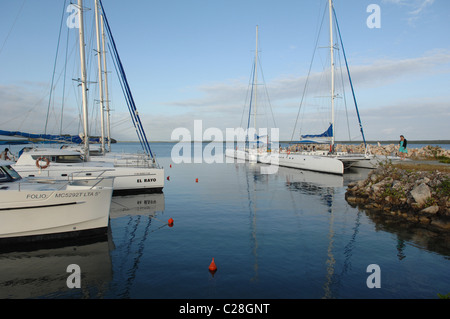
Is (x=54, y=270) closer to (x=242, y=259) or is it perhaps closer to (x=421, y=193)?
(x=242, y=259)

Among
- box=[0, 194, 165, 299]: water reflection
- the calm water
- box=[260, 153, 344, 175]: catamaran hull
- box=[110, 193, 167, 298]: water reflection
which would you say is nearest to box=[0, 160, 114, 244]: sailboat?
box=[0, 194, 165, 299]: water reflection

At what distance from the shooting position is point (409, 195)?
51.4 feet

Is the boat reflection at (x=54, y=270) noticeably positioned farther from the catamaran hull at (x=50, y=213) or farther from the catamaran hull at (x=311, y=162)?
the catamaran hull at (x=311, y=162)

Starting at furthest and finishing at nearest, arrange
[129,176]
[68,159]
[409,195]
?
1. [129,176]
2. [68,159]
3. [409,195]

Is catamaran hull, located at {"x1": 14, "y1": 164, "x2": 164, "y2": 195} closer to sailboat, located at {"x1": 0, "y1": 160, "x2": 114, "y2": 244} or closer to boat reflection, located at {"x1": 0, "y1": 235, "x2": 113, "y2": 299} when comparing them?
sailboat, located at {"x1": 0, "y1": 160, "x2": 114, "y2": 244}

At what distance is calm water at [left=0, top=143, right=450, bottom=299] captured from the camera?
7.50 meters

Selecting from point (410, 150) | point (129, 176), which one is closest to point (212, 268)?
point (129, 176)

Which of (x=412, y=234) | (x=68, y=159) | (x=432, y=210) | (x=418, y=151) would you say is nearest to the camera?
(x=412, y=234)

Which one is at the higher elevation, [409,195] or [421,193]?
[421,193]

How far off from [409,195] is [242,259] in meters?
11.6

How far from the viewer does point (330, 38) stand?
108 feet

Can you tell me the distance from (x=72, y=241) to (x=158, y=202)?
8.04 meters
